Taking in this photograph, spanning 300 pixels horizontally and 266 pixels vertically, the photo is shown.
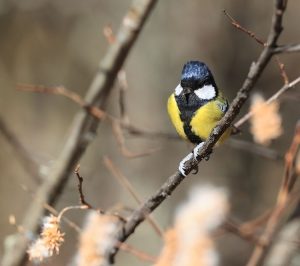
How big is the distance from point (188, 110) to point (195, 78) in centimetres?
12

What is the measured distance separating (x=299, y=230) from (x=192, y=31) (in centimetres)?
287

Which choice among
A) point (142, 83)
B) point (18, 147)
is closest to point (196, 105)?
point (18, 147)

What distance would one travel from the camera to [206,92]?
1055 mm

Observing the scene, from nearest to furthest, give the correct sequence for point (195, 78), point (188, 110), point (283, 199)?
point (283, 199) → point (195, 78) → point (188, 110)

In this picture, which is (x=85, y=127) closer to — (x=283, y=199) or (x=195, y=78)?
(x=195, y=78)

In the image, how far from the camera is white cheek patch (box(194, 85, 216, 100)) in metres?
1.03

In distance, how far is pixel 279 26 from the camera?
2.72ft

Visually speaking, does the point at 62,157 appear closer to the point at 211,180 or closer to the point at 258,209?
the point at 211,180

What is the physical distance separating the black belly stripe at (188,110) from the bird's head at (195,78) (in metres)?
0.04

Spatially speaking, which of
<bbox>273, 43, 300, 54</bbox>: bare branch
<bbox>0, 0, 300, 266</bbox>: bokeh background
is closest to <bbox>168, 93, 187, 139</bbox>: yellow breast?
<bbox>273, 43, 300, 54</bbox>: bare branch

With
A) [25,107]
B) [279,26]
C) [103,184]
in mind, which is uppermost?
[25,107]

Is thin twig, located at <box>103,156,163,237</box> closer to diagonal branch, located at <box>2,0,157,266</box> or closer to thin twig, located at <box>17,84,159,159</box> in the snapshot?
thin twig, located at <box>17,84,159,159</box>

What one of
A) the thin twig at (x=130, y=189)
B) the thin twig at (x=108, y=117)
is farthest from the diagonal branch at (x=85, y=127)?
the thin twig at (x=130, y=189)

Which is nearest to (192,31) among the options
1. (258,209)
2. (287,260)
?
(258,209)
